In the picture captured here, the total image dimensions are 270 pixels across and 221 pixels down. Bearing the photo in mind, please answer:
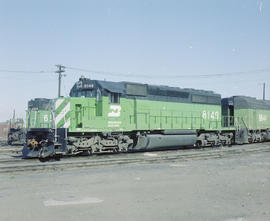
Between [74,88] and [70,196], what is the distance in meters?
9.18

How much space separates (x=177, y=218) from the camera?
4609 mm

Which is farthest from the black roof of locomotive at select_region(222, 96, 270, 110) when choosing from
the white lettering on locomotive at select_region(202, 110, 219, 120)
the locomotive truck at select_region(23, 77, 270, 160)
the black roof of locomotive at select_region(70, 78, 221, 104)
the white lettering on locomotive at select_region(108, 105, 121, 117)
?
the white lettering on locomotive at select_region(108, 105, 121, 117)

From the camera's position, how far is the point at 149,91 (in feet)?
53.1

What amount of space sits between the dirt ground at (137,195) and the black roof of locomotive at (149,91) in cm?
566

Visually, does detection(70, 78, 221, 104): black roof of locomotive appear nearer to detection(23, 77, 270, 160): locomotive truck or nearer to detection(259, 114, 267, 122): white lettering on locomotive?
detection(23, 77, 270, 160): locomotive truck

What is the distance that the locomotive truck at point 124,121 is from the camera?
41.4 ft

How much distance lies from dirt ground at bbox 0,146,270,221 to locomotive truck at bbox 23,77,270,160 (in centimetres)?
370

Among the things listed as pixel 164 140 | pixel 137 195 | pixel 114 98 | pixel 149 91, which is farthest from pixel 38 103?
pixel 137 195

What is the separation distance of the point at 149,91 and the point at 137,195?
10.5 meters

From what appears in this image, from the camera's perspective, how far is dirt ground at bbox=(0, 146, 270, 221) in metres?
4.79

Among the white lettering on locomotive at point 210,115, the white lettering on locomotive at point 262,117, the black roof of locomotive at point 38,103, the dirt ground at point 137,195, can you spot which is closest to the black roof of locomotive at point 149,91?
the white lettering on locomotive at point 210,115

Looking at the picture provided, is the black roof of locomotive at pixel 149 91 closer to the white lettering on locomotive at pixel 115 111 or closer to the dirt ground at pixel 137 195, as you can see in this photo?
the white lettering on locomotive at pixel 115 111

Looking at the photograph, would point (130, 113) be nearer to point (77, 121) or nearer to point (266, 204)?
point (77, 121)

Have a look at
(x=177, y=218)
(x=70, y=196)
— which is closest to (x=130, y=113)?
(x=70, y=196)
